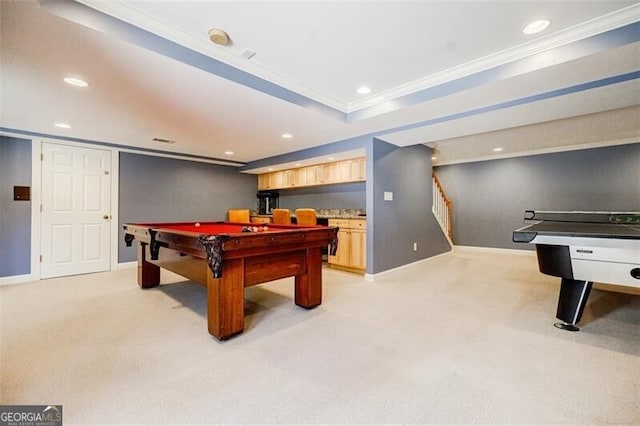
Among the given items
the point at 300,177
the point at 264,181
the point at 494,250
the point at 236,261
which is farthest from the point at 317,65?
the point at 494,250

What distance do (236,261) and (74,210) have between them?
408 cm

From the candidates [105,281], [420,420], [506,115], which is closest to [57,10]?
[420,420]

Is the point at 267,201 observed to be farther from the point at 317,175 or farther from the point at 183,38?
the point at 183,38

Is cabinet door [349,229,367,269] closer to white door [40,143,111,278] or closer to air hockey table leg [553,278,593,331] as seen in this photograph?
air hockey table leg [553,278,593,331]

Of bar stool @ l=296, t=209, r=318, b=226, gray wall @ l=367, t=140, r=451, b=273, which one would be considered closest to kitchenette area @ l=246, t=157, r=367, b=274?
gray wall @ l=367, t=140, r=451, b=273

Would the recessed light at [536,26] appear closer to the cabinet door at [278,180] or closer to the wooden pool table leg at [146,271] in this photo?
the wooden pool table leg at [146,271]

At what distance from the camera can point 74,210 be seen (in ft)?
14.9

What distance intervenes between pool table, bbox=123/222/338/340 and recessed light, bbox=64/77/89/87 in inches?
59.7

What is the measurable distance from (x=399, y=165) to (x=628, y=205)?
4.36 meters

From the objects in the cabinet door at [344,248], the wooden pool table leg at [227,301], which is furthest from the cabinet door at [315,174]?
the wooden pool table leg at [227,301]

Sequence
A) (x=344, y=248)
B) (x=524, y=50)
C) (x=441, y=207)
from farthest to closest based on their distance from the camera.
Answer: (x=441, y=207), (x=344, y=248), (x=524, y=50)

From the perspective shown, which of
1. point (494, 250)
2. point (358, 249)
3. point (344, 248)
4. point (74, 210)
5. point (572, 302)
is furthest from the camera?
point (494, 250)

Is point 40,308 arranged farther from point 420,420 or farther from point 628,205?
point 628,205

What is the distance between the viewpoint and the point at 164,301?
3.18 metres
